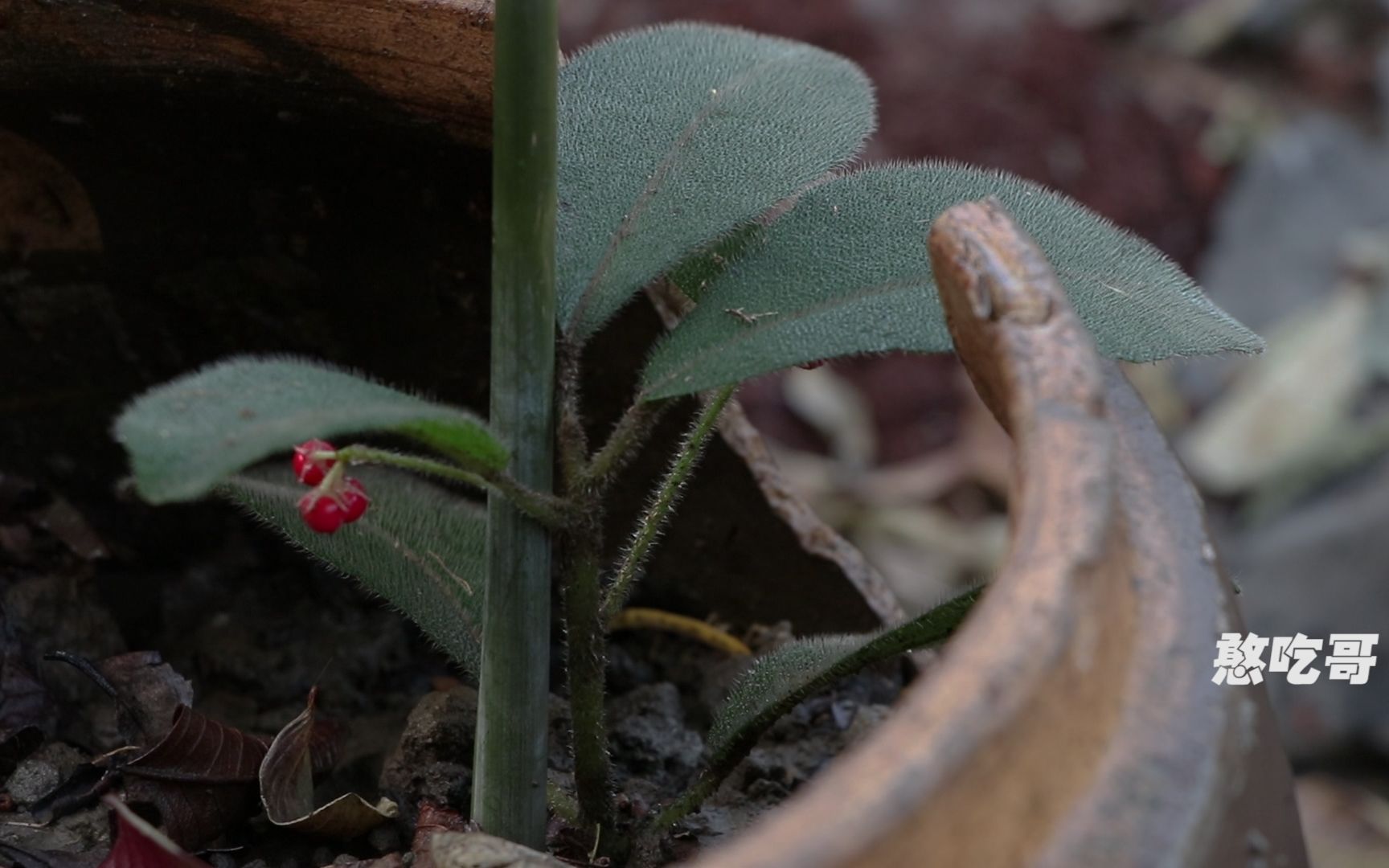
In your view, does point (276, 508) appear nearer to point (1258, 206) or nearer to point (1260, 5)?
point (1258, 206)

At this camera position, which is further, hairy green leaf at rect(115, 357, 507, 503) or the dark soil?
the dark soil

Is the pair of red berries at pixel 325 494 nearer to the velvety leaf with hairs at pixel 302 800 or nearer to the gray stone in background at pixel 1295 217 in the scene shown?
the velvety leaf with hairs at pixel 302 800

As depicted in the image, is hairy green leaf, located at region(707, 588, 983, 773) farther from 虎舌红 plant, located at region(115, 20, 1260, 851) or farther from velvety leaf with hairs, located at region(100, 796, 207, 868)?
velvety leaf with hairs, located at region(100, 796, 207, 868)

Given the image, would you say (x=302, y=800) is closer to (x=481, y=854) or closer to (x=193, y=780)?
(x=193, y=780)

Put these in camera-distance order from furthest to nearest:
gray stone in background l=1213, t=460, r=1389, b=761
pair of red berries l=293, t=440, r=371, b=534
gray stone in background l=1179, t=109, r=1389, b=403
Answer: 1. gray stone in background l=1179, t=109, r=1389, b=403
2. gray stone in background l=1213, t=460, r=1389, b=761
3. pair of red berries l=293, t=440, r=371, b=534

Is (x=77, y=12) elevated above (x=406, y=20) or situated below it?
below

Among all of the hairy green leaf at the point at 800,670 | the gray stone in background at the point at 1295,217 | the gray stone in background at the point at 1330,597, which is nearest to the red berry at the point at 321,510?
the hairy green leaf at the point at 800,670

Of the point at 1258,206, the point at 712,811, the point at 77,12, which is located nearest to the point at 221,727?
the point at 712,811

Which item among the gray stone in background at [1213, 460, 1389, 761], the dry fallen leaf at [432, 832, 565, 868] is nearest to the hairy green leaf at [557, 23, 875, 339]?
the dry fallen leaf at [432, 832, 565, 868]
